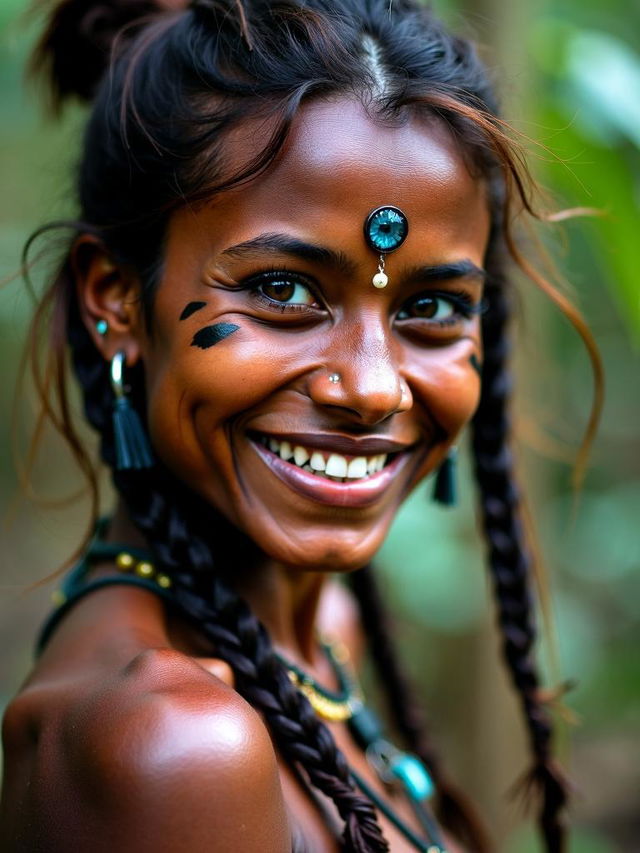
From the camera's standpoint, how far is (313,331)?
1.53 meters

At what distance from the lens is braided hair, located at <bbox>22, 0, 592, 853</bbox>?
A: 1.51 m

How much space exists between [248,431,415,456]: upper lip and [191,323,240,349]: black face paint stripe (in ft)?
0.55

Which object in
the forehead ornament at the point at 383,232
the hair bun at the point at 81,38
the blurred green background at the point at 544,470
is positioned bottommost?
the blurred green background at the point at 544,470

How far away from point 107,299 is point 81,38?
650mm

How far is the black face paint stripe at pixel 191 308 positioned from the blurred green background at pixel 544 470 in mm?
560

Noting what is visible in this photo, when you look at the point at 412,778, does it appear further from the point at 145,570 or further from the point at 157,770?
the point at 157,770

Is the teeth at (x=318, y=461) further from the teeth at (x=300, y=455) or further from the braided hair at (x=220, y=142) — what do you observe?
the braided hair at (x=220, y=142)

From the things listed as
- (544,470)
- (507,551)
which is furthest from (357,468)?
(544,470)

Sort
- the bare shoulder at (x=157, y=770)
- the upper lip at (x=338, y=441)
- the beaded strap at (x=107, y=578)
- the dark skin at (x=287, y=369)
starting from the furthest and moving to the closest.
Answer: the beaded strap at (x=107, y=578) → the upper lip at (x=338, y=441) → the dark skin at (x=287, y=369) → the bare shoulder at (x=157, y=770)

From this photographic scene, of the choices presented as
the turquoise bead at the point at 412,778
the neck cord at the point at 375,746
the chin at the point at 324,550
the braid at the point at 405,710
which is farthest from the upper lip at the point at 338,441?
the braid at the point at 405,710

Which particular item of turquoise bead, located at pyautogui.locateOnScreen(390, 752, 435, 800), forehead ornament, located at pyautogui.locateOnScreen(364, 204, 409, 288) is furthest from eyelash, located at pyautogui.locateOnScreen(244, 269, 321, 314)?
turquoise bead, located at pyautogui.locateOnScreen(390, 752, 435, 800)

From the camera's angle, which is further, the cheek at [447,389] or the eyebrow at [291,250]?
the cheek at [447,389]

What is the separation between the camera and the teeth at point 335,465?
1565mm

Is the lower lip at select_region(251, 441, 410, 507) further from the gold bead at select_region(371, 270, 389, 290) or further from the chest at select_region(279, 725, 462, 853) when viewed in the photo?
the chest at select_region(279, 725, 462, 853)
